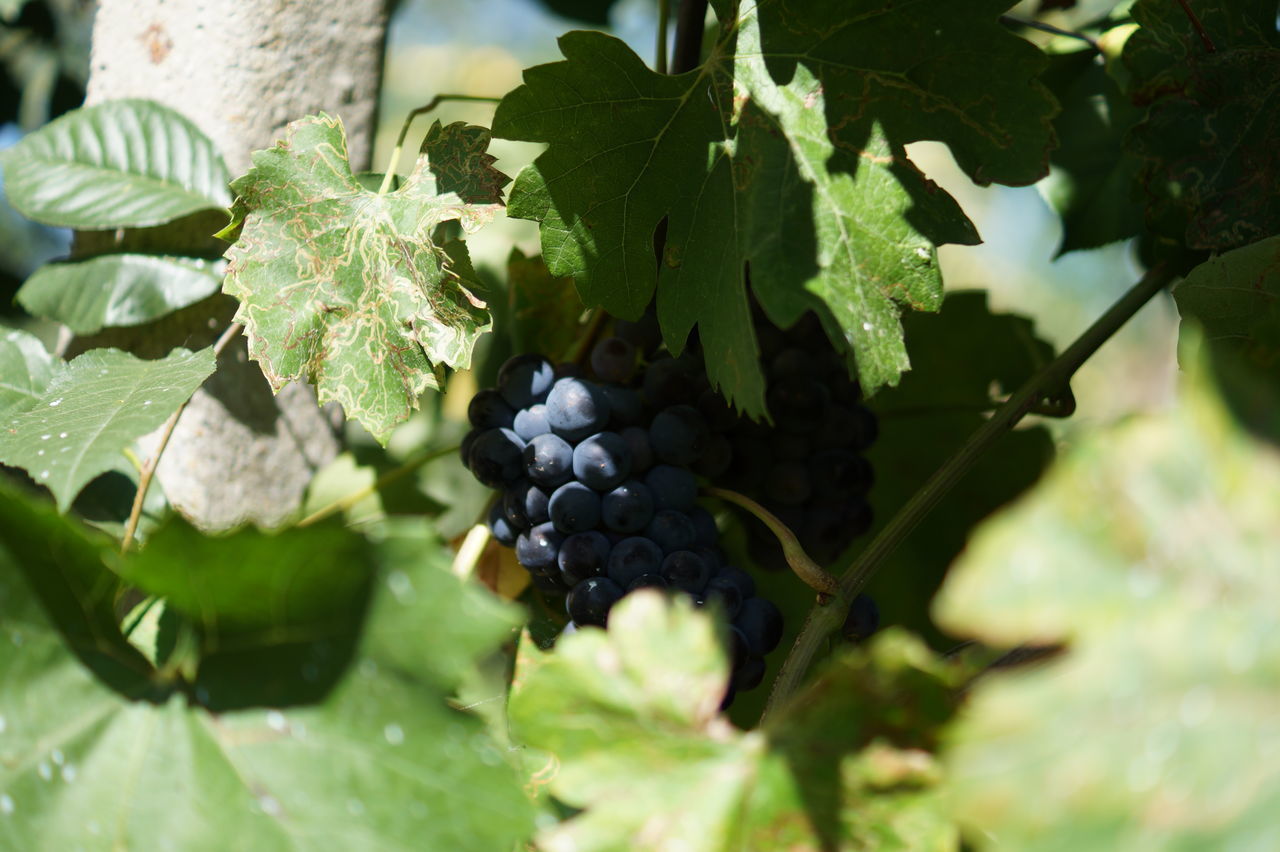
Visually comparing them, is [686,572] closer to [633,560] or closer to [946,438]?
[633,560]

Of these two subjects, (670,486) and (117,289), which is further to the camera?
(117,289)

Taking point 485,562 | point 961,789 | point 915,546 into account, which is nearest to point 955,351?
point 915,546

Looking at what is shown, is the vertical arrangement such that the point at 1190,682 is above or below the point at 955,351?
above

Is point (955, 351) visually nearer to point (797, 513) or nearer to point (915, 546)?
point (915, 546)

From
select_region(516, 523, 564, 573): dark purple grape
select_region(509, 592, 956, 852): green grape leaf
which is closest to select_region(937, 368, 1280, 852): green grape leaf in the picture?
select_region(509, 592, 956, 852): green grape leaf

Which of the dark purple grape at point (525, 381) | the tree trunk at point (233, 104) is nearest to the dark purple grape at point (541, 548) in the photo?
the dark purple grape at point (525, 381)

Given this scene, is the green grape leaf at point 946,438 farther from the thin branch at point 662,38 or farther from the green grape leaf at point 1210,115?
the thin branch at point 662,38

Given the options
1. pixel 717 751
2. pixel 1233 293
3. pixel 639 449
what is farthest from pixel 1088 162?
pixel 717 751
